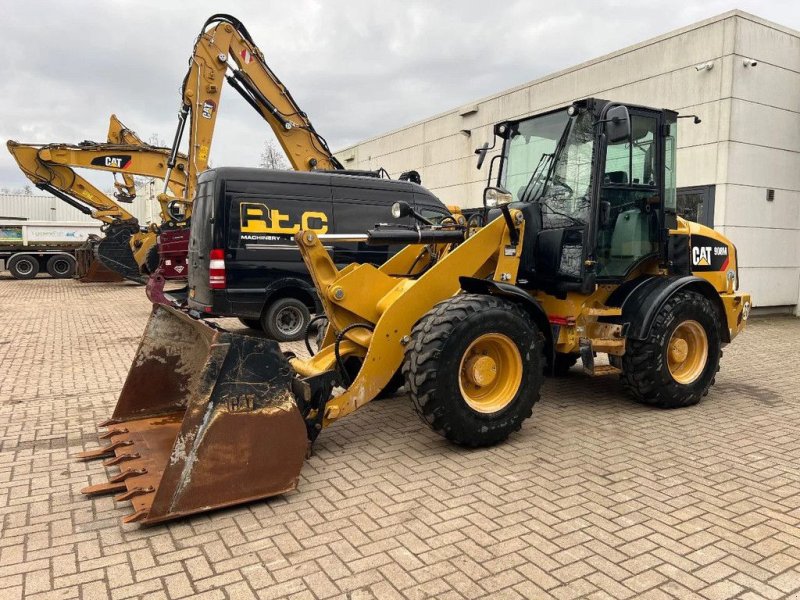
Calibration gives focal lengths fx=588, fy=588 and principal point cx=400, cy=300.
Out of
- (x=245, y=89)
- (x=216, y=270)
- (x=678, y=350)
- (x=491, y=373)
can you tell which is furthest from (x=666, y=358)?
(x=245, y=89)

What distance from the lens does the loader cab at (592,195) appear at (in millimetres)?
5133

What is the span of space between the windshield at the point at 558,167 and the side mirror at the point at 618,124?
1.09ft

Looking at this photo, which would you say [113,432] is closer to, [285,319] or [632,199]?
[285,319]

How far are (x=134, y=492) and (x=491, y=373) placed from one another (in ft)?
8.33

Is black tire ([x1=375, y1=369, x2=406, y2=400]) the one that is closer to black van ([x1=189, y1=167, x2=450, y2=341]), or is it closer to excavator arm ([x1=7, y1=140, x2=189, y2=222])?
black van ([x1=189, y1=167, x2=450, y2=341])

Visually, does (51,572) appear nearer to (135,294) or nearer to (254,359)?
(254,359)

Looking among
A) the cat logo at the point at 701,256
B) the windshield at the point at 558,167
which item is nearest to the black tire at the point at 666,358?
the cat logo at the point at 701,256

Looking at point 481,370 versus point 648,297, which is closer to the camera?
point 481,370

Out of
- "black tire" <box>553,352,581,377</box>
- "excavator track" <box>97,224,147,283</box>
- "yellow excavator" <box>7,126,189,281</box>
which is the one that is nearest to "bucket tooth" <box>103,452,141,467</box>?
"black tire" <box>553,352,581,377</box>

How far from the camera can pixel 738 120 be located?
35.5 ft

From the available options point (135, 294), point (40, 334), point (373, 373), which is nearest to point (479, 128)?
point (135, 294)

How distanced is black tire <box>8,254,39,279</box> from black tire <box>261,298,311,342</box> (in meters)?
17.8

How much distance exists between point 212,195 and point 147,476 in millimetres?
5083

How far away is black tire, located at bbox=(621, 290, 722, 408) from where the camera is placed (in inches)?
207
